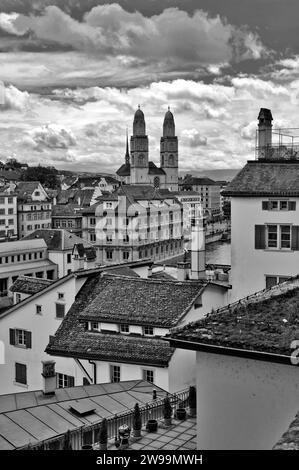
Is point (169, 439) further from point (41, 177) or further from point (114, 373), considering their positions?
point (41, 177)

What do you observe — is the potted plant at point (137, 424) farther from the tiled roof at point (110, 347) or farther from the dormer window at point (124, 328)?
the dormer window at point (124, 328)

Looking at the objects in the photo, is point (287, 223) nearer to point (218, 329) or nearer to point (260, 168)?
point (260, 168)

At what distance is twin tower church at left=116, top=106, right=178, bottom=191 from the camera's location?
179 metres

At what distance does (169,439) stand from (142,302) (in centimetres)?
991

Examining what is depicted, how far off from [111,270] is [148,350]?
7728mm

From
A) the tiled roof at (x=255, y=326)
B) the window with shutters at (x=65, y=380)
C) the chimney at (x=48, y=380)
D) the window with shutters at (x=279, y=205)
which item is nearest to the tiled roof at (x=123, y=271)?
the window with shutters at (x=65, y=380)

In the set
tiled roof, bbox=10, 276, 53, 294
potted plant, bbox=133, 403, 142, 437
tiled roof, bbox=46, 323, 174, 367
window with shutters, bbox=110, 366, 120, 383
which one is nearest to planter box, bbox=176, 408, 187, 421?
potted plant, bbox=133, 403, 142, 437

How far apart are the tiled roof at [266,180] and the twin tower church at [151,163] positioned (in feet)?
498

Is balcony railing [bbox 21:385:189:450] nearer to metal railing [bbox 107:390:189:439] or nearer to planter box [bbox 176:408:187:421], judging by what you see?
metal railing [bbox 107:390:189:439]

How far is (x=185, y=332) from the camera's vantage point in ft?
35.1

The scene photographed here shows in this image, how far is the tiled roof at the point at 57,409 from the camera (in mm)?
13052

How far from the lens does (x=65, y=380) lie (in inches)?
919

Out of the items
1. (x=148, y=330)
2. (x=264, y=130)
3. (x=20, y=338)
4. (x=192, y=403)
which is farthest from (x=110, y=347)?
(x=264, y=130)

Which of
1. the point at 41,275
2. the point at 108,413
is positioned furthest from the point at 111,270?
the point at 41,275
